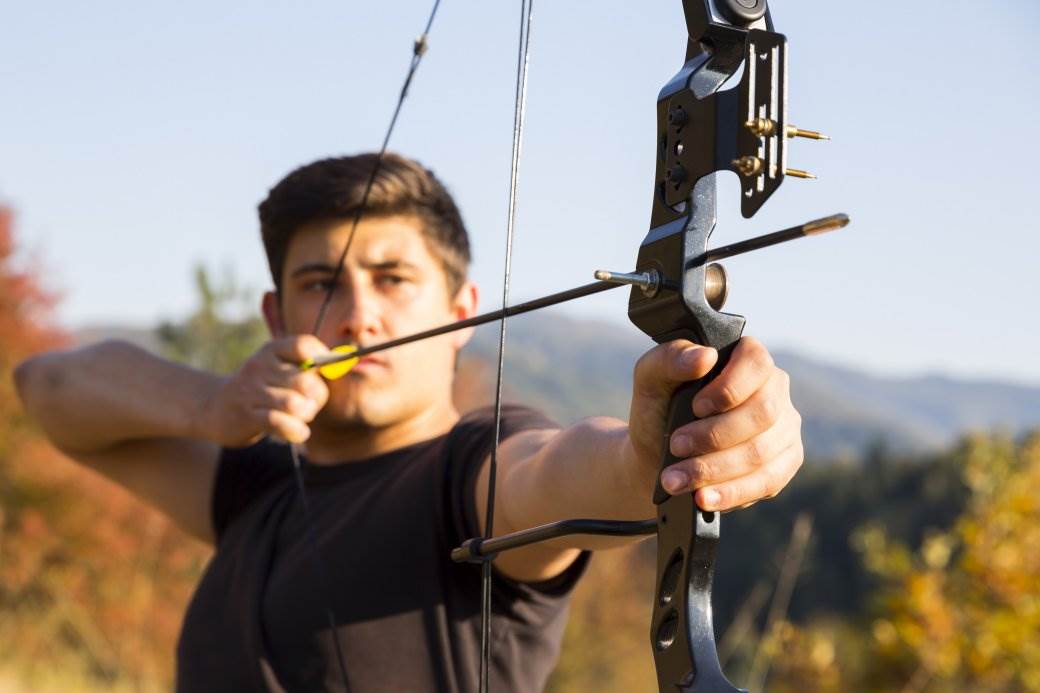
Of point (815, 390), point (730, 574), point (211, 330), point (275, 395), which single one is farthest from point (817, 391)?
point (275, 395)

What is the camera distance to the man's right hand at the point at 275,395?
68.1 inches

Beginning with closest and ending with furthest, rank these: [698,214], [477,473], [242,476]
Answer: [698,214]
[477,473]
[242,476]

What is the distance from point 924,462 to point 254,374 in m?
12.0

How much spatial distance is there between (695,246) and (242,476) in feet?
4.04

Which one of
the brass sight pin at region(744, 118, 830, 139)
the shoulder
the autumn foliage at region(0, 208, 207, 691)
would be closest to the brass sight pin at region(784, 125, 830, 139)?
the brass sight pin at region(744, 118, 830, 139)

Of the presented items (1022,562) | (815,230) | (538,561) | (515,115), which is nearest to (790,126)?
(815,230)

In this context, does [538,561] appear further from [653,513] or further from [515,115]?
[515,115]

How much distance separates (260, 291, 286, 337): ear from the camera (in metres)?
2.09

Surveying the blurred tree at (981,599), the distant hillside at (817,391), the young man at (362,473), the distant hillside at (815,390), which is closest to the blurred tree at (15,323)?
the blurred tree at (981,599)

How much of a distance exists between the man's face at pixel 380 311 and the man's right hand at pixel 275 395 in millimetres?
45

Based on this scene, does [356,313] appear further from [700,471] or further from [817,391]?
[817,391]

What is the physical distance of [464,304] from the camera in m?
1.96

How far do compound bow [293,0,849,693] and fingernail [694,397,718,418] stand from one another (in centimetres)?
3

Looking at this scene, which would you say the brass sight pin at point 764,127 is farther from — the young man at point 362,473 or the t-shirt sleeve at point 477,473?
the t-shirt sleeve at point 477,473
